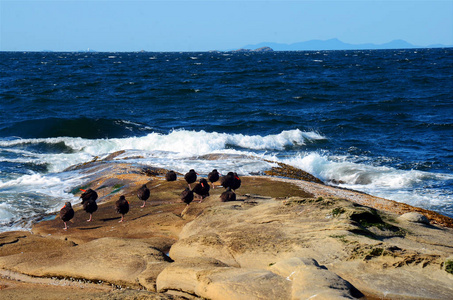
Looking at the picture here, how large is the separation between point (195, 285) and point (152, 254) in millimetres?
1622

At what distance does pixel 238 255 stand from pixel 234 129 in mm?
21853

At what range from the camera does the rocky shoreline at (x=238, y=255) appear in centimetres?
527

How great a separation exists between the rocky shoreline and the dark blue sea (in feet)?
11.0

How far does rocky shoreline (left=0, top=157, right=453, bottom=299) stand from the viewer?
527 cm

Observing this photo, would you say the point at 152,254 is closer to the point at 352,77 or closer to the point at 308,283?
the point at 308,283

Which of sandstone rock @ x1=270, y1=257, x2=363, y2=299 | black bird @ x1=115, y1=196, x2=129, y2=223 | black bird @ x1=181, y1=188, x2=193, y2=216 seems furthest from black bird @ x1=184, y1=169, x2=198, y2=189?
sandstone rock @ x1=270, y1=257, x2=363, y2=299

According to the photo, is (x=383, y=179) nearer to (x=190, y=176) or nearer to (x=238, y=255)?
(x=190, y=176)

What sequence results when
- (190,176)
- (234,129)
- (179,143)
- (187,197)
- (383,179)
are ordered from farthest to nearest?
(234,129) → (179,143) → (383,179) → (190,176) → (187,197)

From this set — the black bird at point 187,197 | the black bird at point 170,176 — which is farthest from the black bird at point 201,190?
the black bird at point 170,176

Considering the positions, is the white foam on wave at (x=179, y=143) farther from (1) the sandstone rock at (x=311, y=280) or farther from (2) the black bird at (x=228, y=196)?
(1) the sandstone rock at (x=311, y=280)

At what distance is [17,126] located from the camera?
2786 centimetres

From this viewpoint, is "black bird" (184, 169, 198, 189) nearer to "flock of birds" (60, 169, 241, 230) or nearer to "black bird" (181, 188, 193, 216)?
"flock of birds" (60, 169, 241, 230)

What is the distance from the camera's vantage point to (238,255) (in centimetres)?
658

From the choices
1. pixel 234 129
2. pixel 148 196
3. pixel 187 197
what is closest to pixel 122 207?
pixel 148 196
